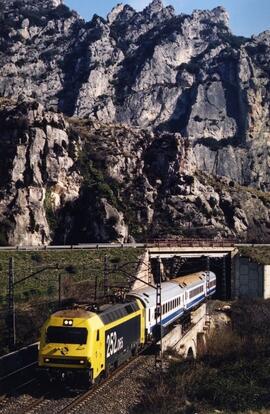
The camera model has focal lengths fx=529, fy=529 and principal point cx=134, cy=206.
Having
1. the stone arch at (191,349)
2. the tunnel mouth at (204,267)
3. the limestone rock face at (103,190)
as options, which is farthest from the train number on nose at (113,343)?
the limestone rock face at (103,190)

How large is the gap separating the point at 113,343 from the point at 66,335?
12.6 feet

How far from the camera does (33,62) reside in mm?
197125

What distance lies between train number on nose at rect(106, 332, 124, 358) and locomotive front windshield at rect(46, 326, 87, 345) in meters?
2.59

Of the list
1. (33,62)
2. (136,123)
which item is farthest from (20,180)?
(33,62)

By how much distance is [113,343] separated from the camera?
94.8 ft

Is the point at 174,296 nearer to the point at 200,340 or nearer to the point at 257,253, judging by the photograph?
the point at 200,340

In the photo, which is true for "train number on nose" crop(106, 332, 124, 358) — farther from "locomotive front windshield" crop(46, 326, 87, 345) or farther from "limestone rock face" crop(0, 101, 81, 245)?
"limestone rock face" crop(0, 101, 81, 245)

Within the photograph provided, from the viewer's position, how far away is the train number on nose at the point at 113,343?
28.1 meters

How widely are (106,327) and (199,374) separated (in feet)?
22.8

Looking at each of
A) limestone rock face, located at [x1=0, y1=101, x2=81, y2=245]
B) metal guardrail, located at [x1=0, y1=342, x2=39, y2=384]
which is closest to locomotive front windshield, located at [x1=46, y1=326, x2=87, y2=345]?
metal guardrail, located at [x1=0, y1=342, x2=39, y2=384]

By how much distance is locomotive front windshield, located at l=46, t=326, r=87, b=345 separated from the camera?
84.0ft

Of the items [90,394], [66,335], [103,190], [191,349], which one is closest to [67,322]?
[66,335]

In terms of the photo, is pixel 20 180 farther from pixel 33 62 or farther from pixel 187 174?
pixel 33 62

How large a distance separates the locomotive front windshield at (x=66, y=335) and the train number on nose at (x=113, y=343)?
2.59 m
